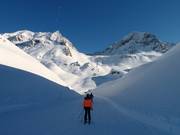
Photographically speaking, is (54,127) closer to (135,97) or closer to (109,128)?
(109,128)

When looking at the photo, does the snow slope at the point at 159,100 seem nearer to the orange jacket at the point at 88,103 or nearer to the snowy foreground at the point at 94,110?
the snowy foreground at the point at 94,110

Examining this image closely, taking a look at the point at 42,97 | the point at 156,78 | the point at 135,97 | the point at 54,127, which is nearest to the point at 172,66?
the point at 156,78

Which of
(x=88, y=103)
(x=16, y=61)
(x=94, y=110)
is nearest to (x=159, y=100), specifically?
(x=94, y=110)

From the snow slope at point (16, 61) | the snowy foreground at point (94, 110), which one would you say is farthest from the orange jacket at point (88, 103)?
the snow slope at point (16, 61)

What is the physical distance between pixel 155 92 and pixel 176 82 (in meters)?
2.33

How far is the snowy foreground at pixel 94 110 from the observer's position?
17.3 metres

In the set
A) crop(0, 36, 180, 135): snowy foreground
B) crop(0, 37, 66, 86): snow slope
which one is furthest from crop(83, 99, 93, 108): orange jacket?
crop(0, 37, 66, 86): snow slope

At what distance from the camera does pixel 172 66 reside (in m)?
39.7

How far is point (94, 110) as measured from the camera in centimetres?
2791

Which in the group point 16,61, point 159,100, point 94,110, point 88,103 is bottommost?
point 88,103

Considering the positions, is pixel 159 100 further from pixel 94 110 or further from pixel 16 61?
pixel 16 61

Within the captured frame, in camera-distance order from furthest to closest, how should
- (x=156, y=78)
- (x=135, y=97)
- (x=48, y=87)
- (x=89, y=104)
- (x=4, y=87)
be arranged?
(x=48, y=87) < (x=156, y=78) < (x=135, y=97) < (x=4, y=87) < (x=89, y=104)

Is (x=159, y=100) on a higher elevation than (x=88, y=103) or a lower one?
higher

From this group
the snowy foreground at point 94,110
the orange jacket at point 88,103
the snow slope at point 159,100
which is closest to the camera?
the snowy foreground at point 94,110
